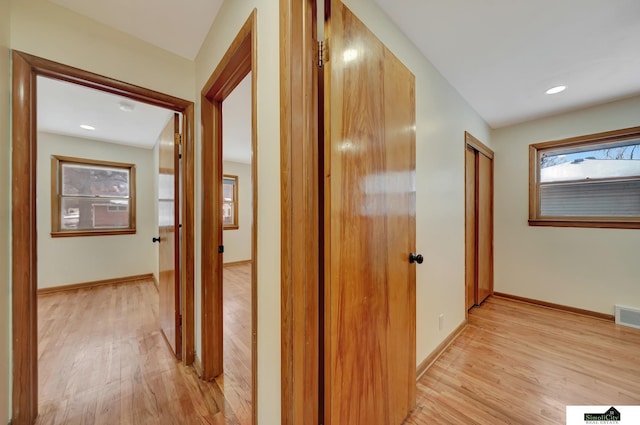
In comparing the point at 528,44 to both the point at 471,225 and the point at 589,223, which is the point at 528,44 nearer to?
the point at 471,225

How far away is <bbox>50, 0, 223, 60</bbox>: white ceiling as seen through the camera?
131cm

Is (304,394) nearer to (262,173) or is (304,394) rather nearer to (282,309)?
(282,309)

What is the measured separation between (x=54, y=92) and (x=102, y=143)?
5.95ft

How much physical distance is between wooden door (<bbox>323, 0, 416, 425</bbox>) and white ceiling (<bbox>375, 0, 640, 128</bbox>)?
0.50m

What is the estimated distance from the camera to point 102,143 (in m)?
3.71

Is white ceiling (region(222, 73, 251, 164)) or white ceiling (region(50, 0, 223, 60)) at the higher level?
white ceiling (region(50, 0, 223, 60))

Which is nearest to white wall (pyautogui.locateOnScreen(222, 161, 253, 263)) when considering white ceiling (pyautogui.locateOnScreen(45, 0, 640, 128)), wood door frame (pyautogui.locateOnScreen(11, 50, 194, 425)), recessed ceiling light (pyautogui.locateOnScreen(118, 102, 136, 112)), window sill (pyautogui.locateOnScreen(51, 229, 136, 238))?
window sill (pyautogui.locateOnScreen(51, 229, 136, 238))

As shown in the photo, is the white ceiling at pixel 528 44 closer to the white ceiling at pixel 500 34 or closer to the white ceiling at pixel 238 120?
the white ceiling at pixel 500 34

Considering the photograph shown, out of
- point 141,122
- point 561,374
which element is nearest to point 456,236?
point 561,374

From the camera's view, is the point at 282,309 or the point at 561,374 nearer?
the point at 282,309

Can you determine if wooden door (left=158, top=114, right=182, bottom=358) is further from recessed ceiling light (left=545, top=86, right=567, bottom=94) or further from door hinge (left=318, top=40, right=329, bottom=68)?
recessed ceiling light (left=545, top=86, right=567, bottom=94)

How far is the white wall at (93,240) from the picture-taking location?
335cm

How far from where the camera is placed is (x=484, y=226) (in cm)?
299

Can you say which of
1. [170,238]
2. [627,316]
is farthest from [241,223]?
[627,316]
